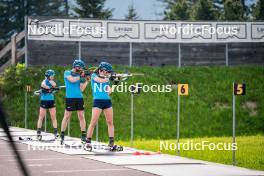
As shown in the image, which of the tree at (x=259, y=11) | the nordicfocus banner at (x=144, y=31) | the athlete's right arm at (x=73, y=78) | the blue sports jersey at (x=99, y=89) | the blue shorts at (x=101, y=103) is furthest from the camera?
the tree at (x=259, y=11)

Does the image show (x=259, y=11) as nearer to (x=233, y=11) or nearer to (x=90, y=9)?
(x=233, y=11)

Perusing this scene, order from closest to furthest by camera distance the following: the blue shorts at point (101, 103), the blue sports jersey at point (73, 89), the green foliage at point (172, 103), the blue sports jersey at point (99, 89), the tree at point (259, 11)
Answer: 1. the blue sports jersey at point (99, 89)
2. the blue shorts at point (101, 103)
3. the blue sports jersey at point (73, 89)
4. the green foliage at point (172, 103)
5. the tree at point (259, 11)

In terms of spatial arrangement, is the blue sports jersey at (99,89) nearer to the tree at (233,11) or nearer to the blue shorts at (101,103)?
the blue shorts at (101,103)

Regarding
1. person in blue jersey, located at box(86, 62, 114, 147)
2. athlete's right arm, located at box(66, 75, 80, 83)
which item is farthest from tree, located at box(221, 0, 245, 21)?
person in blue jersey, located at box(86, 62, 114, 147)

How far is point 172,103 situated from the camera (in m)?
29.6

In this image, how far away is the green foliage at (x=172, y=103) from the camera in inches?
1049

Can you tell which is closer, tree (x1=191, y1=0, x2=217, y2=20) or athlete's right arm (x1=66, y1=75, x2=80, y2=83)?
athlete's right arm (x1=66, y1=75, x2=80, y2=83)

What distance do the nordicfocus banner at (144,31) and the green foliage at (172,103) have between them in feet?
5.25

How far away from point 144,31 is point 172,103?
5.76m

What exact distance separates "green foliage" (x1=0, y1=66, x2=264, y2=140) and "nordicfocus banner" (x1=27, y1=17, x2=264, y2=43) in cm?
160

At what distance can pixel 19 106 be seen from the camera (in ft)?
97.0

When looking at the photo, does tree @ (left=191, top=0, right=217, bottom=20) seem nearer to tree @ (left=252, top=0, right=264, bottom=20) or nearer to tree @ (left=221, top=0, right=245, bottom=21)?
A: tree @ (left=221, top=0, right=245, bottom=21)

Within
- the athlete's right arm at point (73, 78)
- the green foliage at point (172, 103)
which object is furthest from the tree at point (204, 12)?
the athlete's right arm at point (73, 78)

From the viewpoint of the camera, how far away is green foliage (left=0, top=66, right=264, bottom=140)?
87.5ft
